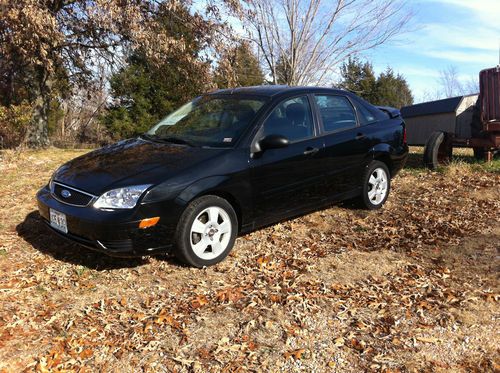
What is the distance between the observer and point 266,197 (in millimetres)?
4250

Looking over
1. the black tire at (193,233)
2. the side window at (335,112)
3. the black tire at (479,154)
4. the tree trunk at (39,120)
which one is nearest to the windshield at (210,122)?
the black tire at (193,233)

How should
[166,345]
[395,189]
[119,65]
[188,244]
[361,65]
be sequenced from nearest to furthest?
[166,345] → [188,244] → [395,189] → [119,65] → [361,65]

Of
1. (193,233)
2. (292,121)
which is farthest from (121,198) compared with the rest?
(292,121)

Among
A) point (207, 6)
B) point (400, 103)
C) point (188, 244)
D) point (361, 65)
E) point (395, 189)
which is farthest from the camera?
point (400, 103)

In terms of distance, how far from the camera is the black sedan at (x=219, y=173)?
351cm

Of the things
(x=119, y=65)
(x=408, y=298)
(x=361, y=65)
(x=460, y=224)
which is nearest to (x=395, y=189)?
(x=460, y=224)

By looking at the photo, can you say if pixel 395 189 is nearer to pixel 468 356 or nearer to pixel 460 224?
pixel 460 224

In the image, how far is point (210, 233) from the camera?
3.86 m

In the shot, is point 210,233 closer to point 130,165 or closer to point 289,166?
point 130,165

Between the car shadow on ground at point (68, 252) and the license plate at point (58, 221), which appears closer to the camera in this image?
Result: the license plate at point (58, 221)

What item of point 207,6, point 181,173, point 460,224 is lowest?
point 460,224

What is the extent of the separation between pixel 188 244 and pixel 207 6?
9.18m

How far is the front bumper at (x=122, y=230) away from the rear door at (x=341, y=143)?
2015 millimetres

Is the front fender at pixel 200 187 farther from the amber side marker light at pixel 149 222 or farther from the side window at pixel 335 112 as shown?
the side window at pixel 335 112
